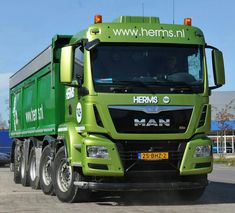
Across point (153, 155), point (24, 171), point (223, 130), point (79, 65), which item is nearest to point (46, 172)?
point (24, 171)

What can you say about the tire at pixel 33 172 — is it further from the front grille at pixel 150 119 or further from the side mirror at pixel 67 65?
the front grille at pixel 150 119

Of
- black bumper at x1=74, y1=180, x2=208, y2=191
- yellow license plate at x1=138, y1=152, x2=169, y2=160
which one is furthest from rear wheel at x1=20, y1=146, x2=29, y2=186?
yellow license plate at x1=138, y1=152, x2=169, y2=160

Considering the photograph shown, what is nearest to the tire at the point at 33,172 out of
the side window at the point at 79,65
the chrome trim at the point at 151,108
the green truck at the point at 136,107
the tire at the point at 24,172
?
the tire at the point at 24,172

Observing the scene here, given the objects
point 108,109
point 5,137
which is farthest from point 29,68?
point 5,137

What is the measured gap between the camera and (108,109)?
34.9 ft

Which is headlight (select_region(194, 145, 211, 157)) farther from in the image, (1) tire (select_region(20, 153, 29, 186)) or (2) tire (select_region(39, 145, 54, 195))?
(1) tire (select_region(20, 153, 29, 186))

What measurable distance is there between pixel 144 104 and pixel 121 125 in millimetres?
610

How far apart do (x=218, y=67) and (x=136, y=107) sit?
203cm

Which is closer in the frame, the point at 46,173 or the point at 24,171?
the point at 46,173

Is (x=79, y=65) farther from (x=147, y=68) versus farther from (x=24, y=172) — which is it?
(x=24, y=172)

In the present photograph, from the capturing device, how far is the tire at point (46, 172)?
13.4 m

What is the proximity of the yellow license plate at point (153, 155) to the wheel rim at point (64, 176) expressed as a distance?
162cm

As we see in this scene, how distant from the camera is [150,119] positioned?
10836 mm

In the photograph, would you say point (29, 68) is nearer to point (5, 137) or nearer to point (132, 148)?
point (132, 148)
